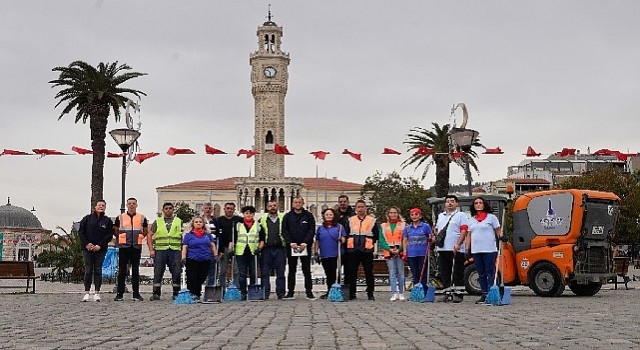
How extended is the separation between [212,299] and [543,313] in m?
5.82

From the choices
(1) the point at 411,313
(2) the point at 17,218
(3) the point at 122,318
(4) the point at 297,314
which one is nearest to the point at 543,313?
(1) the point at 411,313

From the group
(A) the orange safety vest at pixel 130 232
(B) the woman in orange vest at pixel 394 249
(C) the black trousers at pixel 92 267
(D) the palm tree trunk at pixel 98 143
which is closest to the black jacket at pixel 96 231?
(C) the black trousers at pixel 92 267

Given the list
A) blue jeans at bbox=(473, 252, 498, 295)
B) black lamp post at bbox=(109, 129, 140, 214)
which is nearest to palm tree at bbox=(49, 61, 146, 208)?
black lamp post at bbox=(109, 129, 140, 214)

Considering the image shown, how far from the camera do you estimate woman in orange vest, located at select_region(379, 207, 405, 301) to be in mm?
15922

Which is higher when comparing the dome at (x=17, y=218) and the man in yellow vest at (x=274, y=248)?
the dome at (x=17, y=218)

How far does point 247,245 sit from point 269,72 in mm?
110092

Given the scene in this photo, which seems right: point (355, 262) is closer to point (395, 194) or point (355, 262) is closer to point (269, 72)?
point (395, 194)

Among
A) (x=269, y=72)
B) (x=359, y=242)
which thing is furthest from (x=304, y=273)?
(x=269, y=72)

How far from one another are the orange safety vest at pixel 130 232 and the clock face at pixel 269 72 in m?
110

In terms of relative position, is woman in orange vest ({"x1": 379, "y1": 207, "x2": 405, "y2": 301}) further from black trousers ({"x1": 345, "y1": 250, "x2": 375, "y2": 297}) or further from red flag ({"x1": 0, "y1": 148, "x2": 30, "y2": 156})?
red flag ({"x1": 0, "y1": 148, "x2": 30, "y2": 156})

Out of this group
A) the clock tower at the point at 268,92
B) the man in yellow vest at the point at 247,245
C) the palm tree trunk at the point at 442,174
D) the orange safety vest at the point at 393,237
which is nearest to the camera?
the man in yellow vest at the point at 247,245

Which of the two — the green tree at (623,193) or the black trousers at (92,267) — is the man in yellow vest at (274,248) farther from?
the green tree at (623,193)

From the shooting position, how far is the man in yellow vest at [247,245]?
631 inches

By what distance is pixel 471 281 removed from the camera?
1811cm
